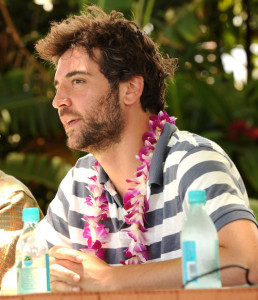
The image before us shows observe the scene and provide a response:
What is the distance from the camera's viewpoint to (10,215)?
93.7 inches

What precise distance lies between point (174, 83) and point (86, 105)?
7.63 ft

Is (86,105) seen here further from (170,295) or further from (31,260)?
(170,295)

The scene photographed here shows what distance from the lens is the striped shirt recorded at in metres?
1.66

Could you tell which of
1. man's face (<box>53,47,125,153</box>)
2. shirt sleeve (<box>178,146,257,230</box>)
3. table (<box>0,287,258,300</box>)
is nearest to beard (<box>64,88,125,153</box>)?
man's face (<box>53,47,125,153</box>)

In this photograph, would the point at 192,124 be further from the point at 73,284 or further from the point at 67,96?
the point at 73,284

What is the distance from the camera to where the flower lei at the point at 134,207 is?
2.02 m

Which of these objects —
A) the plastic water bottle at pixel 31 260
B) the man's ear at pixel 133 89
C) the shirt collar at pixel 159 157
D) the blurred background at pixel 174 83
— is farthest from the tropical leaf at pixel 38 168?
the plastic water bottle at pixel 31 260

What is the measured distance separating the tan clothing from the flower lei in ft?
1.04

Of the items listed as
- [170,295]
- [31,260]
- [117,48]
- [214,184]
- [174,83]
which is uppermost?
[174,83]

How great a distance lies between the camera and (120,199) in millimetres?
2189

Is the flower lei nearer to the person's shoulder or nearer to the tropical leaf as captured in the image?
the person's shoulder

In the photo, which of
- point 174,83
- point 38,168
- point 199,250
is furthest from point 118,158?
point 38,168

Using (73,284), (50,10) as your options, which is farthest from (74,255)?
(50,10)

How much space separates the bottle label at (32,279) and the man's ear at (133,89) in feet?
2.86
